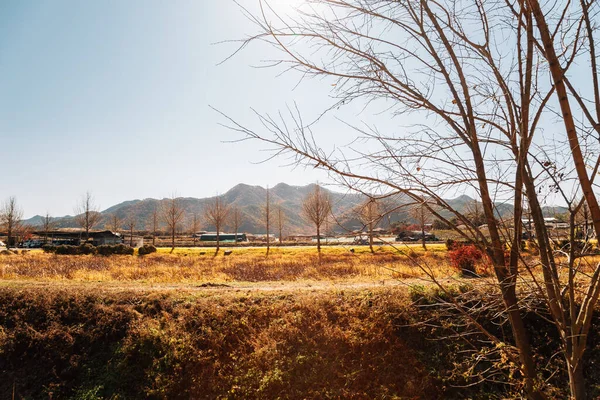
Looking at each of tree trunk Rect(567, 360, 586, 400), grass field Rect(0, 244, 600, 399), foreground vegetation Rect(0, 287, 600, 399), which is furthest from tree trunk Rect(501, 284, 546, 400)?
Answer: foreground vegetation Rect(0, 287, 600, 399)

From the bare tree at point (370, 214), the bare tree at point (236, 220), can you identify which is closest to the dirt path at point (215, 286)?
the bare tree at point (370, 214)

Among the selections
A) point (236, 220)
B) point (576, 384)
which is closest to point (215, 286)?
point (576, 384)

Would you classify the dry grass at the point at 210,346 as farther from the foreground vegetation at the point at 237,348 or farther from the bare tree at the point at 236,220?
the bare tree at the point at 236,220

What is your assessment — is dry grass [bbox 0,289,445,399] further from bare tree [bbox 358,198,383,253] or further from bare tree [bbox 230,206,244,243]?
bare tree [bbox 230,206,244,243]

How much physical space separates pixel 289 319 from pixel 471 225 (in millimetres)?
8331

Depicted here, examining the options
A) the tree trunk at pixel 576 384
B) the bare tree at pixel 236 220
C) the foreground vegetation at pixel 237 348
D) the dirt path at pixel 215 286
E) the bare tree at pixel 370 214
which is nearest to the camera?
the tree trunk at pixel 576 384

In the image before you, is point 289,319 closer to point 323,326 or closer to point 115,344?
point 323,326

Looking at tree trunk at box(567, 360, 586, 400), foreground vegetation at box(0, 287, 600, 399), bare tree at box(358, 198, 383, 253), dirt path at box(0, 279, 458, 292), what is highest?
bare tree at box(358, 198, 383, 253)

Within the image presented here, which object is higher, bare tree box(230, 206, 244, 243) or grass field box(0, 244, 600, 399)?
bare tree box(230, 206, 244, 243)

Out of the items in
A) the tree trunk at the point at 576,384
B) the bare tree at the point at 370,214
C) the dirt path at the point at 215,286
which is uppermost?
the bare tree at the point at 370,214

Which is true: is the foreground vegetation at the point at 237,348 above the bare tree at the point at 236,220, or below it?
below

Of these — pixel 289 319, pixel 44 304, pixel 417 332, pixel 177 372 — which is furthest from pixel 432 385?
pixel 44 304

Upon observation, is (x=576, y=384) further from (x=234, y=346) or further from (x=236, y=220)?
(x=236, y=220)

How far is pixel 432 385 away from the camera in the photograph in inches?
321
